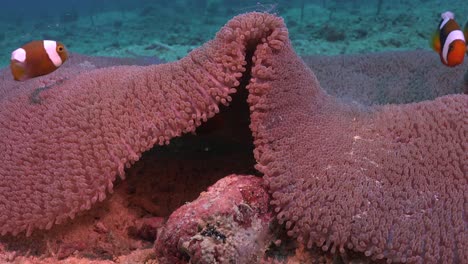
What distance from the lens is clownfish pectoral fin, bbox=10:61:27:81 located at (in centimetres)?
250

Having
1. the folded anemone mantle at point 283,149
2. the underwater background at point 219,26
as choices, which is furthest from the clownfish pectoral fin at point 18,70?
the underwater background at point 219,26

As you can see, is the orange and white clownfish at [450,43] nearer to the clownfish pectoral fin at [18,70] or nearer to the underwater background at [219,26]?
the underwater background at [219,26]

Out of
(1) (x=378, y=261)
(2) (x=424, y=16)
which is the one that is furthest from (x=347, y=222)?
(2) (x=424, y=16)

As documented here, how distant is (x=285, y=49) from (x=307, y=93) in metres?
0.26

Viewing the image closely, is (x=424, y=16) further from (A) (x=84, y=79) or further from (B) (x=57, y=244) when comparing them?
(B) (x=57, y=244)

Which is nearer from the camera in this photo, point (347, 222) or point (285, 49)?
point (347, 222)

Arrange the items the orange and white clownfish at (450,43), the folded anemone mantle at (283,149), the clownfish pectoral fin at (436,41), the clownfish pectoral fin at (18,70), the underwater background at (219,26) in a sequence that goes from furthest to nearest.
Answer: the underwater background at (219,26) → the clownfish pectoral fin at (436,41) → the orange and white clownfish at (450,43) → the clownfish pectoral fin at (18,70) → the folded anemone mantle at (283,149)

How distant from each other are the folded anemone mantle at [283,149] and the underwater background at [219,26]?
477mm

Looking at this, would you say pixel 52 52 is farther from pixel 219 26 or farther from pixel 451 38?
pixel 219 26

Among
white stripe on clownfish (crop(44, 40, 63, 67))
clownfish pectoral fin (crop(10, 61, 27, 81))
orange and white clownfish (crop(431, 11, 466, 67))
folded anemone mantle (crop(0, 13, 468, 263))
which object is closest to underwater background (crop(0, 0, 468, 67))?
folded anemone mantle (crop(0, 13, 468, 263))

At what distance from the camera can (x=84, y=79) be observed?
7.84 ft

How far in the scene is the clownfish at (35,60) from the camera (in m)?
2.52

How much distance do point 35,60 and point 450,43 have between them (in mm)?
2968

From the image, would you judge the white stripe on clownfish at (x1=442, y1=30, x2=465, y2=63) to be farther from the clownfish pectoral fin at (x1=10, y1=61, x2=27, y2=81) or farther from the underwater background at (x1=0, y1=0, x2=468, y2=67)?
the clownfish pectoral fin at (x1=10, y1=61, x2=27, y2=81)
